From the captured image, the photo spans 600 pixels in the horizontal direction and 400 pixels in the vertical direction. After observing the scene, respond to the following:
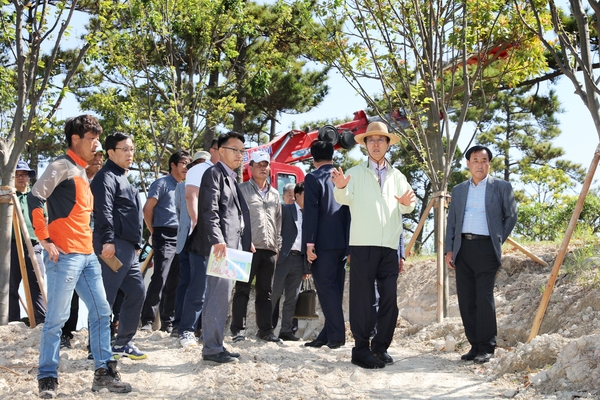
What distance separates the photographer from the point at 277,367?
5797 mm

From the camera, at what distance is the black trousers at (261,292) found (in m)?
7.44

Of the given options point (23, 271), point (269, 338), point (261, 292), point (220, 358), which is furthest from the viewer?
point (23, 271)

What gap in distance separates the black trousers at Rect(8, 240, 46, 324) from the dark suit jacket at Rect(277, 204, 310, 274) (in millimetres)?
2965

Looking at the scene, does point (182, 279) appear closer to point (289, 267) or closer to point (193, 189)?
point (193, 189)

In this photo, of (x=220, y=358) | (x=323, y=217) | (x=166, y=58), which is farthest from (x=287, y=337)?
(x=166, y=58)

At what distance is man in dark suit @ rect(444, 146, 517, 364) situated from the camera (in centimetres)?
645

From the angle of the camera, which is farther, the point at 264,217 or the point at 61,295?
the point at 264,217

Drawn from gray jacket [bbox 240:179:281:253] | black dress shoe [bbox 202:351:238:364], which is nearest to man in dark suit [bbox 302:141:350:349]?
gray jacket [bbox 240:179:281:253]

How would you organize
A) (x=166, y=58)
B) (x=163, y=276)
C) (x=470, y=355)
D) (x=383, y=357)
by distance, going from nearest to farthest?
(x=383, y=357)
(x=470, y=355)
(x=163, y=276)
(x=166, y=58)

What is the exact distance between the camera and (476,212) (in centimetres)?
665

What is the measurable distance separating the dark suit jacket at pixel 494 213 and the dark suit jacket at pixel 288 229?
2.02 meters

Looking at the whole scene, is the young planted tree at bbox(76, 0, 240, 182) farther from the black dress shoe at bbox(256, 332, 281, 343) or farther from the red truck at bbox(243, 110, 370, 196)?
the black dress shoe at bbox(256, 332, 281, 343)

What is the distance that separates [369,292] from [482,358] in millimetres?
1250

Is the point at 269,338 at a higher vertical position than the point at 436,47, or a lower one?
lower
